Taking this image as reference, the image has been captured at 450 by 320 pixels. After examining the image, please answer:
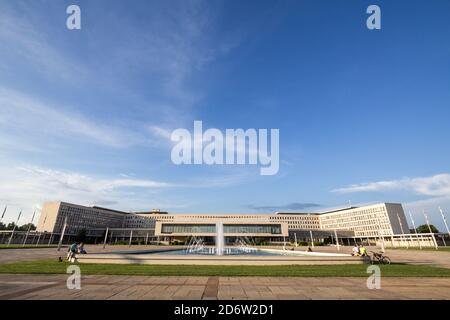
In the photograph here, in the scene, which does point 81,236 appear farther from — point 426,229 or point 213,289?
point 426,229

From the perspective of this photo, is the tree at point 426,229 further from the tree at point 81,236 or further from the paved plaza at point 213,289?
the tree at point 81,236

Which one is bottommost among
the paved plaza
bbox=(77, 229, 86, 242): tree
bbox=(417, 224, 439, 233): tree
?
the paved plaza

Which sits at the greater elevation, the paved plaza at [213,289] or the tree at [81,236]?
the tree at [81,236]

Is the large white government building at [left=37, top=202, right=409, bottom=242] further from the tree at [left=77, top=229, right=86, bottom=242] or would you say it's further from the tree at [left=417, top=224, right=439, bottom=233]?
the tree at [left=417, top=224, right=439, bottom=233]

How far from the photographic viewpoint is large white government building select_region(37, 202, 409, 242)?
348ft

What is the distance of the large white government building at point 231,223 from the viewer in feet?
348

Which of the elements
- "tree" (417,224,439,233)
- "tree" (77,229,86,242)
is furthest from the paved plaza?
"tree" (417,224,439,233)

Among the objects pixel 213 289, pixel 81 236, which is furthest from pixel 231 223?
pixel 213 289

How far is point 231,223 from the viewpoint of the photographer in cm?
10669

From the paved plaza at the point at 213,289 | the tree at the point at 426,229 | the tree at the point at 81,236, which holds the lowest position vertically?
the paved plaza at the point at 213,289

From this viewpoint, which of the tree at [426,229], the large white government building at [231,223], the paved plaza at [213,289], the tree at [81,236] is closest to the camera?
the paved plaza at [213,289]

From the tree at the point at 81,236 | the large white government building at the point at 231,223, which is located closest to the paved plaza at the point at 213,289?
the large white government building at the point at 231,223

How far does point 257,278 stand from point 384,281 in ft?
Result: 17.7
